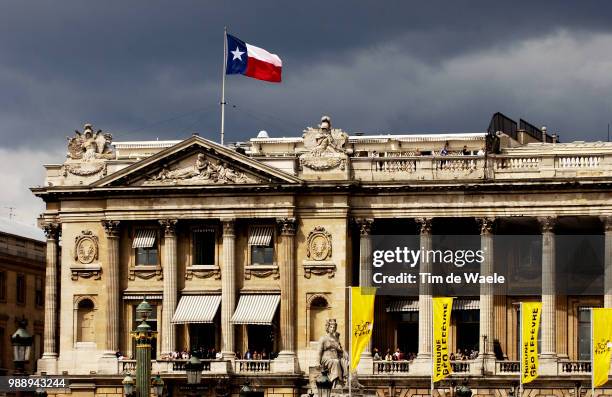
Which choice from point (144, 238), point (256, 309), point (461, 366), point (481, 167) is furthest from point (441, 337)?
point (144, 238)

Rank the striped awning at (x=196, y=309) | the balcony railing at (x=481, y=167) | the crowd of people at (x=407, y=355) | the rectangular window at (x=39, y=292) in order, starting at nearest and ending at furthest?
the balcony railing at (x=481, y=167), the crowd of people at (x=407, y=355), the striped awning at (x=196, y=309), the rectangular window at (x=39, y=292)

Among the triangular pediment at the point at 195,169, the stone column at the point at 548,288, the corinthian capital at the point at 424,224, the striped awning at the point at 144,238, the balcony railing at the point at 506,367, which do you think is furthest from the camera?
the striped awning at the point at 144,238

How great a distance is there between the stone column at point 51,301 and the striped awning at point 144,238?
551cm

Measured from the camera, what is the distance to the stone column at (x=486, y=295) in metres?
111

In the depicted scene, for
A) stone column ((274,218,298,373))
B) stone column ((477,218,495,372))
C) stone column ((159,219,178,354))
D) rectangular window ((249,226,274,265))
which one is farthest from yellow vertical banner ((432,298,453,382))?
stone column ((159,219,178,354))

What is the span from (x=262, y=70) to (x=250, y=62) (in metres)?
0.89

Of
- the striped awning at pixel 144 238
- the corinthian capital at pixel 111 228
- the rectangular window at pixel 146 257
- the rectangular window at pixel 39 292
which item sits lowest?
the rectangular window at pixel 39 292

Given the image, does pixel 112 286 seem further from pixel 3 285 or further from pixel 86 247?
pixel 3 285

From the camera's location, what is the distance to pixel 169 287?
114 metres

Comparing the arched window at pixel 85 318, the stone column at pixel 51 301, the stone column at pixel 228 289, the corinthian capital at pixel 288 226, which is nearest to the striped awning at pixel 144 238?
the arched window at pixel 85 318

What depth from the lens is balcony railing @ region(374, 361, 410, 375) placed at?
4377 inches

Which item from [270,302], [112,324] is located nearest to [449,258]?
[270,302]

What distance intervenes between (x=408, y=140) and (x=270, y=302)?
16.8 m

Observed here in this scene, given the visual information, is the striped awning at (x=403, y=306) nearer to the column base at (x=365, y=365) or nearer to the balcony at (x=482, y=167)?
the column base at (x=365, y=365)
